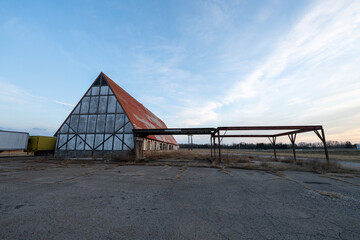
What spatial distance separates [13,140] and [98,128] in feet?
40.8

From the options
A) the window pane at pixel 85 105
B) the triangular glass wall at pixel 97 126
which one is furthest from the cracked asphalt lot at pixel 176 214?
the window pane at pixel 85 105

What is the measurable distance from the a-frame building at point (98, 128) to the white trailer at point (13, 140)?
18.6 feet

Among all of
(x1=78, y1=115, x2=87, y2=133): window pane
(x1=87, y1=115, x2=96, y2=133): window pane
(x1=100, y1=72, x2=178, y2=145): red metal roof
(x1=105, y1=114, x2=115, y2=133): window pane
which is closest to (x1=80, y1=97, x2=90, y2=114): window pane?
(x1=78, y1=115, x2=87, y2=133): window pane

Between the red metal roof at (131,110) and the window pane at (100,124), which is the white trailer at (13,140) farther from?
the red metal roof at (131,110)

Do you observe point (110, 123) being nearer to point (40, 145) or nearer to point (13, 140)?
point (40, 145)

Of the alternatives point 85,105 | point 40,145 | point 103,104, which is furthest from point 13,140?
point 103,104

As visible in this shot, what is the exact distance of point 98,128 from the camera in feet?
64.1

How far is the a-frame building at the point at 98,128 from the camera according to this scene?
18516 mm

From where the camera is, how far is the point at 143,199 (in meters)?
4.70

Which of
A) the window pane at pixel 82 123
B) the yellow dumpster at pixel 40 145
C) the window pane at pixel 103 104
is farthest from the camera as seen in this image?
the yellow dumpster at pixel 40 145

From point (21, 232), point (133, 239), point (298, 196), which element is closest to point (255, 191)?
point (298, 196)

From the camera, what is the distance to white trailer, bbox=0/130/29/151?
19.7m

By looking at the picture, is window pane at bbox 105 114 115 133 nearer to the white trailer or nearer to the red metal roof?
the red metal roof

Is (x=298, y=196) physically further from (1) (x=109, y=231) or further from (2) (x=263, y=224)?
(1) (x=109, y=231)
